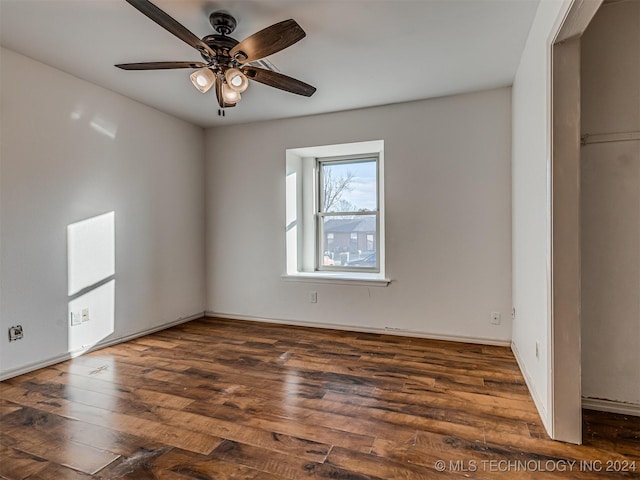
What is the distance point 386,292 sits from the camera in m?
3.66

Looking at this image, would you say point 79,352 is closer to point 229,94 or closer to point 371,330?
point 229,94

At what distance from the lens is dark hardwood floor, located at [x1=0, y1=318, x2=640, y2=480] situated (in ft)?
5.24

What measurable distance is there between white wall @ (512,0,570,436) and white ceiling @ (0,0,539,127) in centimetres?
29

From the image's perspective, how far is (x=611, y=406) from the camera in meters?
2.04

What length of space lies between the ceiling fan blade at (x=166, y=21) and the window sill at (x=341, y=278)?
8.26ft

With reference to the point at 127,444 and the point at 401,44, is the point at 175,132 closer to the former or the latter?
the point at 401,44

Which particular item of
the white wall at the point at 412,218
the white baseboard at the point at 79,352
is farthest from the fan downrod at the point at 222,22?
the white baseboard at the point at 79,352

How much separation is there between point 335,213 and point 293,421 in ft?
8.76

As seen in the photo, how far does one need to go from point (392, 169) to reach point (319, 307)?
173cm

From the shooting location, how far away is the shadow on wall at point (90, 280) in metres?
3.00

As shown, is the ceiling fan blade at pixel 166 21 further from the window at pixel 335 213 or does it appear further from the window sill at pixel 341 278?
the window sill at pixel 341 278

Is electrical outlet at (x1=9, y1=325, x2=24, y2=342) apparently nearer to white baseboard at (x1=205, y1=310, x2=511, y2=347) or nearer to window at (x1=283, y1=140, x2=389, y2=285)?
white baseboard at (x1=205, y1=310, x2=511, y2=347)

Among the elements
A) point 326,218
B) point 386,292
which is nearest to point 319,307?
point 386,292

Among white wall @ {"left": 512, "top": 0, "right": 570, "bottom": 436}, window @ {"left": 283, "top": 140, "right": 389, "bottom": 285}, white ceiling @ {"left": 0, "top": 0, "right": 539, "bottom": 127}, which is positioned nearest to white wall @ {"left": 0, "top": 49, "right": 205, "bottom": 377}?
white ceiling @ {"left": 0, "top": 0, "right": 539, "bottom": 127}
